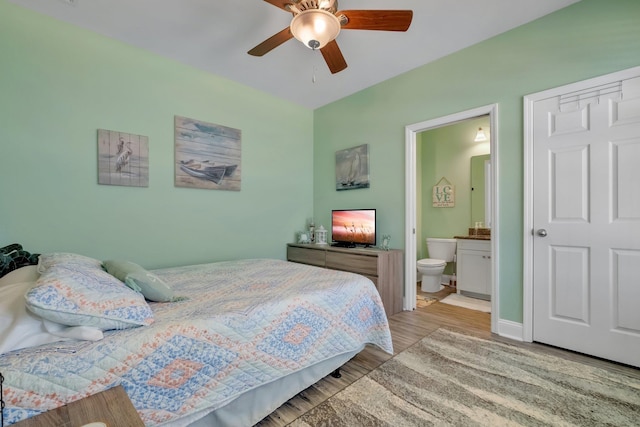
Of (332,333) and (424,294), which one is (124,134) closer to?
(332,333)

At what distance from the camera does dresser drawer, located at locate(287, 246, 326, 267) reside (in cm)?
354

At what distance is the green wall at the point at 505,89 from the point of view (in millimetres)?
2113

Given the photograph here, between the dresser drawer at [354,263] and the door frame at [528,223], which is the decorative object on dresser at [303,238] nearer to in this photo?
the dresser drawer at [354,263]

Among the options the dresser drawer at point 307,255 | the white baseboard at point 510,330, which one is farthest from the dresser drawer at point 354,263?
the white baseboard at point 510,330

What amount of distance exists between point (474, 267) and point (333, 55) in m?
3.28

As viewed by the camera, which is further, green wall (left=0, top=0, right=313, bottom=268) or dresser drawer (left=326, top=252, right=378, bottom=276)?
dresser drawer (left=326, top=252, right=378, bottom=276)

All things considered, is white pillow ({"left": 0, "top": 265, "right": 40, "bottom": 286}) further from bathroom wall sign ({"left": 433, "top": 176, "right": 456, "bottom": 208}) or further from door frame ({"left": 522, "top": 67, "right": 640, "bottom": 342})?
bathroom wall sign ({"left": 433, "top": 176, "right": 456, "bottom": 208})

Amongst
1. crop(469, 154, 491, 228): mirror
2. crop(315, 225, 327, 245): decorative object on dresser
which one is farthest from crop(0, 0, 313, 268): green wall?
crop(469, 154, 491, 228): mirror

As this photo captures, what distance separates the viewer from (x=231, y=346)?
1302 millimetres

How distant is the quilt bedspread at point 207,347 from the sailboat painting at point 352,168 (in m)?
1.89

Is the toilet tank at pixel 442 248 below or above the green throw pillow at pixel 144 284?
below

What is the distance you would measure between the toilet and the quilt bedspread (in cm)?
221

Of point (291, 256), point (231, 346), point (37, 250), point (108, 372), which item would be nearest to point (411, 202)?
point (291, 256)

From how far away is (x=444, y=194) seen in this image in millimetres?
4531
